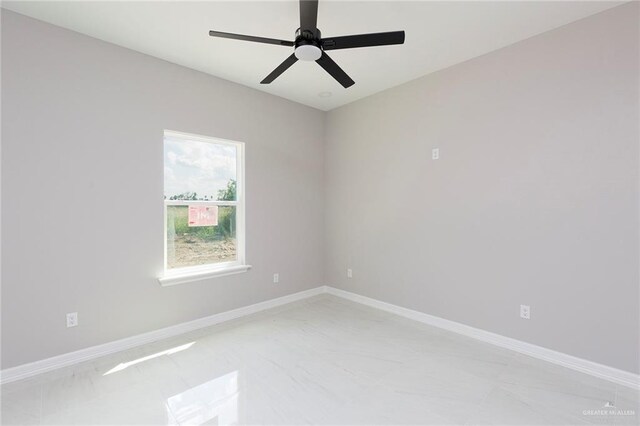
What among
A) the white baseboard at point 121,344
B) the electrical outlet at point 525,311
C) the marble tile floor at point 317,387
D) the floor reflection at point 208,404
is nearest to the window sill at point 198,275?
the white baseboard at point 121,344

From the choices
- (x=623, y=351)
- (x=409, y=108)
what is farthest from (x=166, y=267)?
(x=623, y=351)

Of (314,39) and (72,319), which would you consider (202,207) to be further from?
(314,39)

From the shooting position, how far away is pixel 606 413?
1.85 meters

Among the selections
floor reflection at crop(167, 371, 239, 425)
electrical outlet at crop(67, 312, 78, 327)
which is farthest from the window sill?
floor reflection at crop(167, 371, 239, 425)

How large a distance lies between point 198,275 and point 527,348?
3245 millimetres

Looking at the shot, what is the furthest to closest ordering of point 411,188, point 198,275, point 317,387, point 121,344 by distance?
point 411,188, point 198,275, point 121,344, point 317,387

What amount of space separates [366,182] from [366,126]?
749mm

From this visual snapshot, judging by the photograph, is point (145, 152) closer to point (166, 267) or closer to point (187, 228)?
point (187, 228)

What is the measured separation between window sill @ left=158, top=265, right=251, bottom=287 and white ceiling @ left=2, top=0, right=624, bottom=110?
7.22ft

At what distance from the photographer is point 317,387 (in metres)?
2.14

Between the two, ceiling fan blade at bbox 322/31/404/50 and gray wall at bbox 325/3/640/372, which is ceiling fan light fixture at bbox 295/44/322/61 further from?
gray wall at bbox 325/3/640/372

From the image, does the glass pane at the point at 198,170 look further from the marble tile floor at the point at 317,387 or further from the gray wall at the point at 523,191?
the gray wall at the point at 523,191

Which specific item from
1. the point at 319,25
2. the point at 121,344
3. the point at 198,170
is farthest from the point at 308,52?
the point at 121,344

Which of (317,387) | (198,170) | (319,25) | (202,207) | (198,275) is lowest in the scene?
(317,387)
